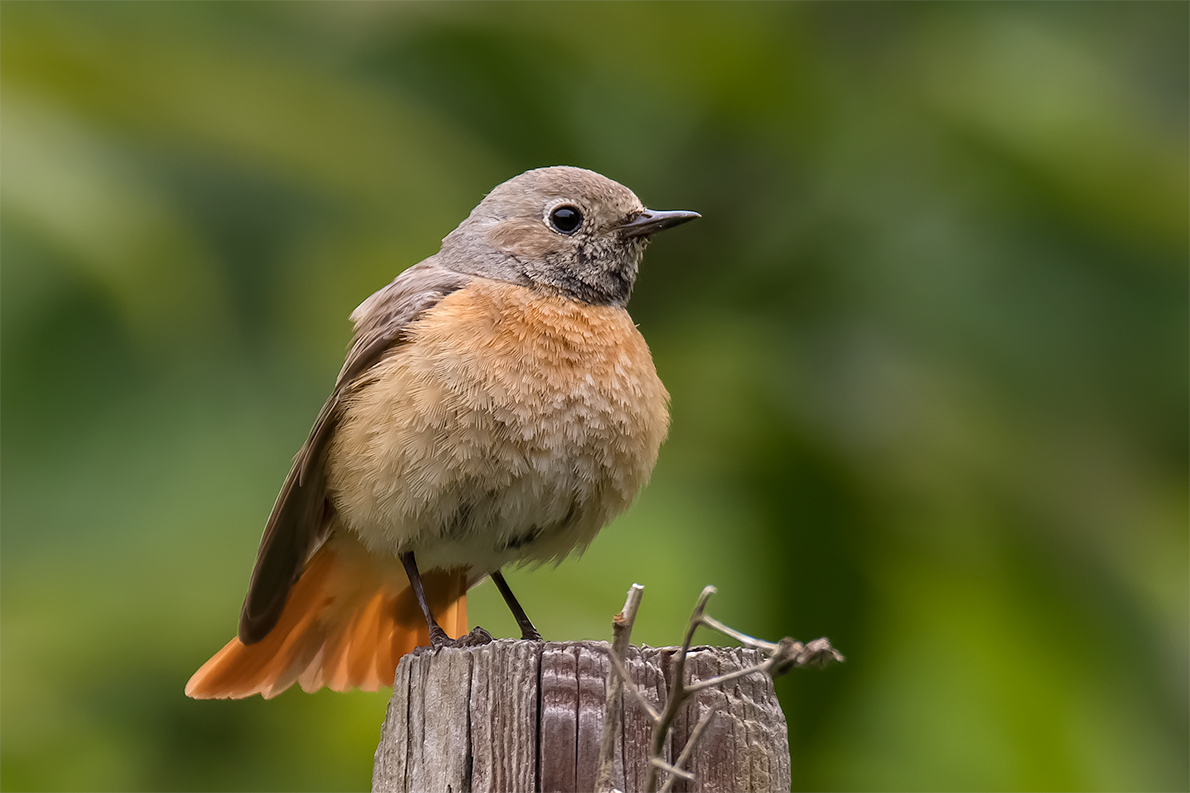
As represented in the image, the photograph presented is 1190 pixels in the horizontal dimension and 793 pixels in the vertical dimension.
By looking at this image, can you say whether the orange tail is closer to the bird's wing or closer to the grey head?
the bird's wing

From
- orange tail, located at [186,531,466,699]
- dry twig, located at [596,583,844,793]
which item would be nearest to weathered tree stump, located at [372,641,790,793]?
dry twig, located at [596,583,844,793]

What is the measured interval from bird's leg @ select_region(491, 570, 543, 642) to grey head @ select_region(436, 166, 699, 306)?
1.07 metres

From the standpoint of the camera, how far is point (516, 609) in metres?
4.44

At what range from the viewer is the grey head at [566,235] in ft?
14.6

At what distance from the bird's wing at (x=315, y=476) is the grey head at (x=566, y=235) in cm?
21

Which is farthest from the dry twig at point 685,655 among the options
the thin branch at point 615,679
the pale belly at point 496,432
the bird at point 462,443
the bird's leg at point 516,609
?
the bird's leg at point 516,609

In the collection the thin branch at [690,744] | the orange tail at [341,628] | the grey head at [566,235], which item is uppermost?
the grey head at [566,235]

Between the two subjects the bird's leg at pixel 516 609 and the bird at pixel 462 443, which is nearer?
the bird at pixel 462 443

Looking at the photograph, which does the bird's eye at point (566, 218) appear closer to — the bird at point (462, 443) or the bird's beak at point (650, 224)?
the bird at point (462, 443)

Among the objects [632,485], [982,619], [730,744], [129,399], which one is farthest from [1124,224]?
[129,399]

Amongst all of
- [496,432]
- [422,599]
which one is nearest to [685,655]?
[496,432]

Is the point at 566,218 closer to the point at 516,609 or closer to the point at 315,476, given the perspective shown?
the point at 315,476

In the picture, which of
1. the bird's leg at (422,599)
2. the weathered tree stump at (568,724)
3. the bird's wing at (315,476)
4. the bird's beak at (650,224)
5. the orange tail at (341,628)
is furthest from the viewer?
the bird's beak at (650,224)

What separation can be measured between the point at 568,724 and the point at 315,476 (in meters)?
1.87
